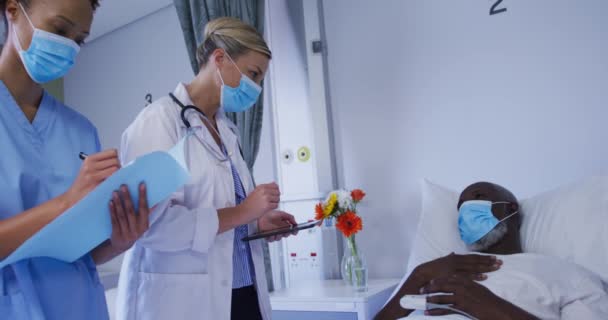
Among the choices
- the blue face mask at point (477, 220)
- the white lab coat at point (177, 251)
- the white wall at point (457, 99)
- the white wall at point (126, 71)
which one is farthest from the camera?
the white wall at point (126, 71)

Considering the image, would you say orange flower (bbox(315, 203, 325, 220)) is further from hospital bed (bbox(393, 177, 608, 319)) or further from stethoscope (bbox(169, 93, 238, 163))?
stethoscope (bbox(169, 93, 238, 163))

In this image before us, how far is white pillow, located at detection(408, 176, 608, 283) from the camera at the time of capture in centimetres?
174

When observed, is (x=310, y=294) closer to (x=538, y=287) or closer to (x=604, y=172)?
(x=538, y=287)

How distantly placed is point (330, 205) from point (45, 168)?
1.40 meters

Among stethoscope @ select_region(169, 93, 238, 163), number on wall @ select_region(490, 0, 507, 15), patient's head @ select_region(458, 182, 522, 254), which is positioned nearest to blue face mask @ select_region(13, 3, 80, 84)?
stethoscope @ select_region(169, 93, 238, 163)

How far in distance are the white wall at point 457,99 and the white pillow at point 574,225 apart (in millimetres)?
245

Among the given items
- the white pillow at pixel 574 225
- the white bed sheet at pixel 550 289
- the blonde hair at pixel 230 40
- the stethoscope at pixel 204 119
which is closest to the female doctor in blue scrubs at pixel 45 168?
the stethoscope at pixel 204 119

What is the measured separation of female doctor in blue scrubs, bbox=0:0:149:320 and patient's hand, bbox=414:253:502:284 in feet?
3.63

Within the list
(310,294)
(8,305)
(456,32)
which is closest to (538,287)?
(310,294)

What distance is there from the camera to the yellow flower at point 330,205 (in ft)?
7.02

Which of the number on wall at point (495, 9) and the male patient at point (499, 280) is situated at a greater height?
the number on wall at point (495, 9)

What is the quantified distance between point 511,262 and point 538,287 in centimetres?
14

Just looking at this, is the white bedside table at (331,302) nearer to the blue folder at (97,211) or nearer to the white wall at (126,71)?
the blue folder at (97,211)

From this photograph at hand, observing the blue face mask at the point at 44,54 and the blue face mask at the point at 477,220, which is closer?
the blue face mask at the point at 44,54
